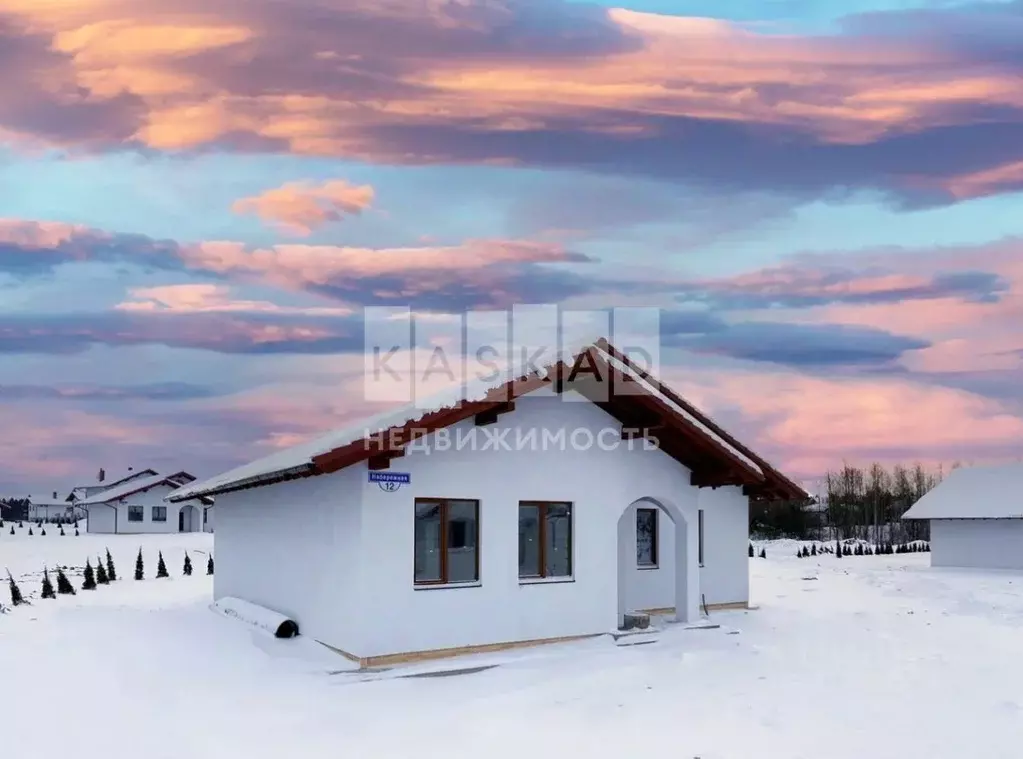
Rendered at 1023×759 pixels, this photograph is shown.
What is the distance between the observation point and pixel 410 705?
36.0 feet

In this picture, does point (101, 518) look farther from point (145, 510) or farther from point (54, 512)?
point (54, 512)

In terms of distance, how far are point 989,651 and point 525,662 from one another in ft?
25.9

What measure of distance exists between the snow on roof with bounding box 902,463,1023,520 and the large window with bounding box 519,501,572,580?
86.2 ft

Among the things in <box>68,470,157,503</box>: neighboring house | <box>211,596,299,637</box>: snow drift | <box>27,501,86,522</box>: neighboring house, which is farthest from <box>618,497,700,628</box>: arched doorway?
<box>27,501,86,522</box>: neighboring house

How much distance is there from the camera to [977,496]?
124 ft

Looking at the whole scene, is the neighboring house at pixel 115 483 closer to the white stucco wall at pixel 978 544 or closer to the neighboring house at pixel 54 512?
the neighboring house at pixel 54 512

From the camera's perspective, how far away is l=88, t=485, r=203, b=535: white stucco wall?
64.0 meters

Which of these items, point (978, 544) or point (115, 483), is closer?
point (978, 544)

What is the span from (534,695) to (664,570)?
763 cm

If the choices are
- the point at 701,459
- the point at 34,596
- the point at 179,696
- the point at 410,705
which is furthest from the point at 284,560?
the point at 34,596

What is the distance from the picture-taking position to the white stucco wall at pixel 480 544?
1329cm

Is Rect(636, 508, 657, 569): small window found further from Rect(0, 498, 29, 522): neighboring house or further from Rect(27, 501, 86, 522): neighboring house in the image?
Rect(0, 498, 29, 522): neighboring house

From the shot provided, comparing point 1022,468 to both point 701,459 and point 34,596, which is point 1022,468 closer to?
point 701,459

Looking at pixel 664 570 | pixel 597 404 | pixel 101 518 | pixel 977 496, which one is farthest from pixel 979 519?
pixel 101 518
